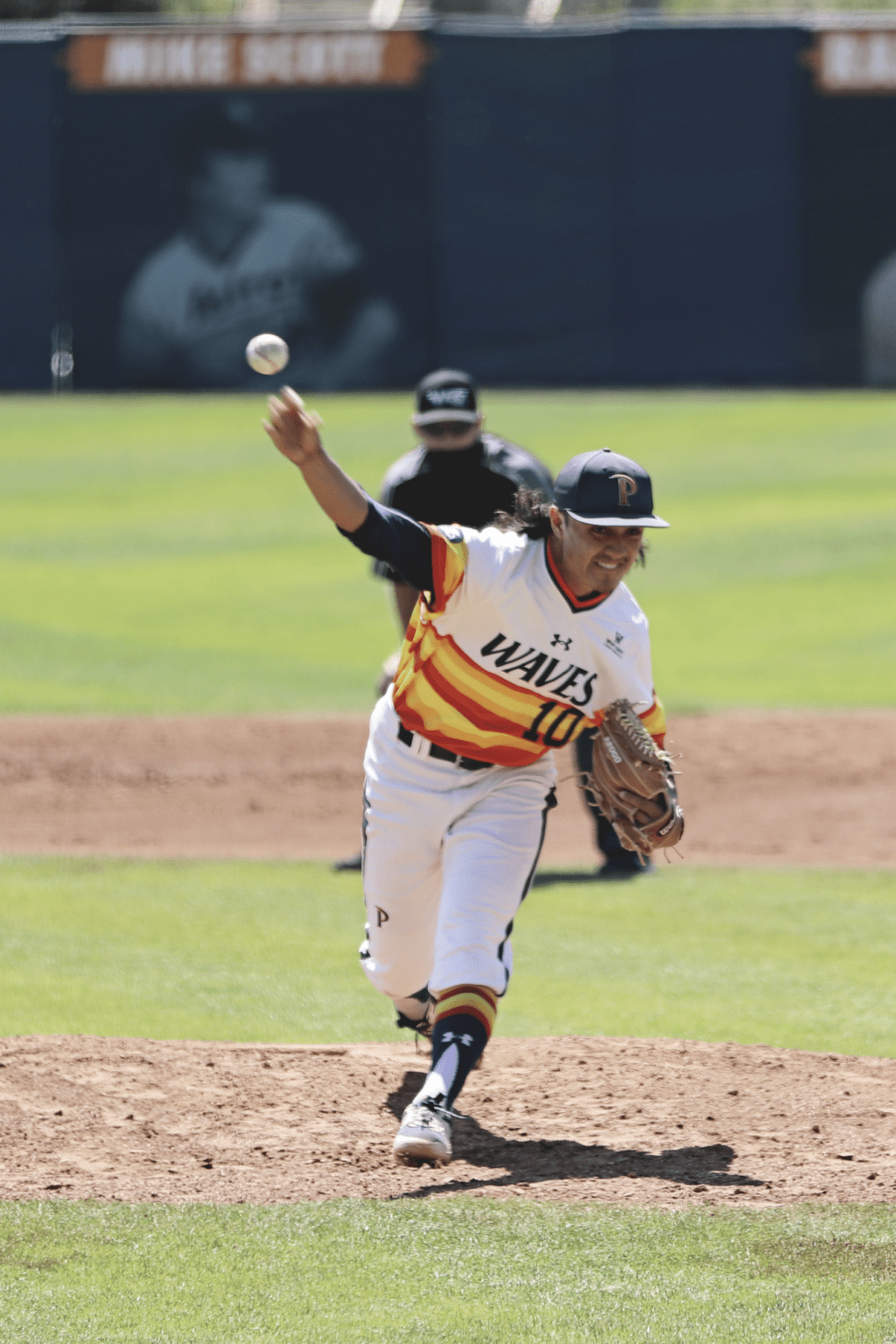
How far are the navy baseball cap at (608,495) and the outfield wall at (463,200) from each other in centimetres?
1894

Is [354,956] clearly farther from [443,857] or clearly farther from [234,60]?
[234,60]

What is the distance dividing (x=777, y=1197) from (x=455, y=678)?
1477 mm

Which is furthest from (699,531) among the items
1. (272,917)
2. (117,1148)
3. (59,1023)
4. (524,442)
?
(117,1148)

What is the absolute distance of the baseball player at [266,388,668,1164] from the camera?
439 cm

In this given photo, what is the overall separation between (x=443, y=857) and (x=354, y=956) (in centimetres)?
232

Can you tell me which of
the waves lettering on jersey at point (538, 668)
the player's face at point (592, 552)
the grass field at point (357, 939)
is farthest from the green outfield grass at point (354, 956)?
the player's face at point (592, 552)

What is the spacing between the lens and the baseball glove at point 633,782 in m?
4.62

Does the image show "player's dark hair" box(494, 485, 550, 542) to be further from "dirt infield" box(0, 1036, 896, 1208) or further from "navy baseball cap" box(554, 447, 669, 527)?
"dirt infield" box(0, 1036, 896, 1208)

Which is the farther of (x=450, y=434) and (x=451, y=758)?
(x=450, y=434)

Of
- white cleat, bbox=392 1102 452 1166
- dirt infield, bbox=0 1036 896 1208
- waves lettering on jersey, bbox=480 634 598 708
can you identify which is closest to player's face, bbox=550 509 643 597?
waves lettering on jersey, bbox=480 634 598 708

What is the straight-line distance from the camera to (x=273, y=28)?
2284cm

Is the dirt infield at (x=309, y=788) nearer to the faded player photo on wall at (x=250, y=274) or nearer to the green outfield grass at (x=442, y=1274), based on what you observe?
the green outfield grass at (x=442, y=1274)

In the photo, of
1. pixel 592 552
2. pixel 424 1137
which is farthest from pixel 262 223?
pixel 424 1137

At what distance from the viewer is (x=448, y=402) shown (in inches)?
293
